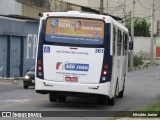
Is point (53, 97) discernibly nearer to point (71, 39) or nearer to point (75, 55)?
point (75, 55)

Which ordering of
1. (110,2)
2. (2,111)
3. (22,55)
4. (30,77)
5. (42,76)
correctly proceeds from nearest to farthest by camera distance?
(2,111)
(42,76)
(30,77)
(22,55)
(110,2)

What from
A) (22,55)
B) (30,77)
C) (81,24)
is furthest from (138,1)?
(81,24)

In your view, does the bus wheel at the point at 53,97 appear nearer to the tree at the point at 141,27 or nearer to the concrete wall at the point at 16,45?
the concrete wall at the point at 16,45

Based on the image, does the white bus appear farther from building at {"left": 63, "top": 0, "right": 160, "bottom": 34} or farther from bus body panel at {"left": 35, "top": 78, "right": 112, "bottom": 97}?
building at {"left": 63, "top": 0, "right": 160, "bottom": 34}

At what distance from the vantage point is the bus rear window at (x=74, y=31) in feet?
59.2

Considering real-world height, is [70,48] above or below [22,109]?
above

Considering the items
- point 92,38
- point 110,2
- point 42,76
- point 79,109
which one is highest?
point 110,2

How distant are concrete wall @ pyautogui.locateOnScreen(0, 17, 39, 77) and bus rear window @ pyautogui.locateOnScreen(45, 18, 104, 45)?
76.6ft

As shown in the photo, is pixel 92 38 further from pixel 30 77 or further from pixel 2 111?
pixel 30 77

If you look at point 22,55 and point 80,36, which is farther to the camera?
point 22,55

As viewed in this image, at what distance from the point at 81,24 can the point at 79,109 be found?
2881mm

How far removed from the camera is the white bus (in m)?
17.7

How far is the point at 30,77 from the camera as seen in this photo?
29.7m

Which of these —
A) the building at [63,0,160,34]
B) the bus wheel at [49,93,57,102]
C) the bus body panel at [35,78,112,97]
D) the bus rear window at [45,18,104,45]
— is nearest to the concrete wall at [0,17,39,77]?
the bus wheel at [49,93,57,102]
